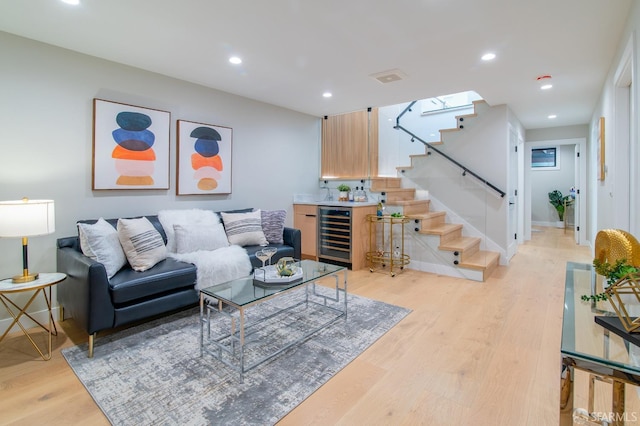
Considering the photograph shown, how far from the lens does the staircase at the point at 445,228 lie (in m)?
4.07

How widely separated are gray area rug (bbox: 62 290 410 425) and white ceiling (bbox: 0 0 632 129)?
2348 millimetres

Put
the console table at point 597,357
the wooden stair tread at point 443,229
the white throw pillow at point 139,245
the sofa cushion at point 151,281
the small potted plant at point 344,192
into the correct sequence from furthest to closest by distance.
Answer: the small potted plant at point 344,192 → the wooden stair tread at point 443,229 → the white throw pillow at point 139,245 → the sofa cushion at point 151,281 → the console table at point 597,357

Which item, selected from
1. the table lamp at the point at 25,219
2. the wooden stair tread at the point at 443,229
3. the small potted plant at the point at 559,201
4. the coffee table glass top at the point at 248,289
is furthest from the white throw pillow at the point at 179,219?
the small potted plant at the point at 559,201

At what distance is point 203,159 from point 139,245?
1433 mm

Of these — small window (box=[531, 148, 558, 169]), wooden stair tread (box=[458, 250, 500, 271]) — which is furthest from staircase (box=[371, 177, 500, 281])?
small window (box=[531, 148, 558, 169])

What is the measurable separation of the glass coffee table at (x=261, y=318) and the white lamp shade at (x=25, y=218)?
1.23 metres

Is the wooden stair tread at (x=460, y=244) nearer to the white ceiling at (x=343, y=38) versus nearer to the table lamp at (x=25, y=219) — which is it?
the white ceiling at (x=343, y=38)

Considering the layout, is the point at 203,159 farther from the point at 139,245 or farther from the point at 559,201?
the point at 559,201

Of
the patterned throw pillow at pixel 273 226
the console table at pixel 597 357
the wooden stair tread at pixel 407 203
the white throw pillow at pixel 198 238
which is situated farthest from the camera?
the wooden stair tread at pixel 407 203

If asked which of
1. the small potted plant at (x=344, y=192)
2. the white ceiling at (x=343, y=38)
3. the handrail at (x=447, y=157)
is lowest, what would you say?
the small potted plant at (x=344, y=192)

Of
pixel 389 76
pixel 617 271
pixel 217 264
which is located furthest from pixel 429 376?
pixel 389 76

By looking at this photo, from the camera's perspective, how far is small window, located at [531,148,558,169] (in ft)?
29.3

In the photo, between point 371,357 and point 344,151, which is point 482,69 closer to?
point 344,151

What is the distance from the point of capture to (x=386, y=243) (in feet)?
15.0
